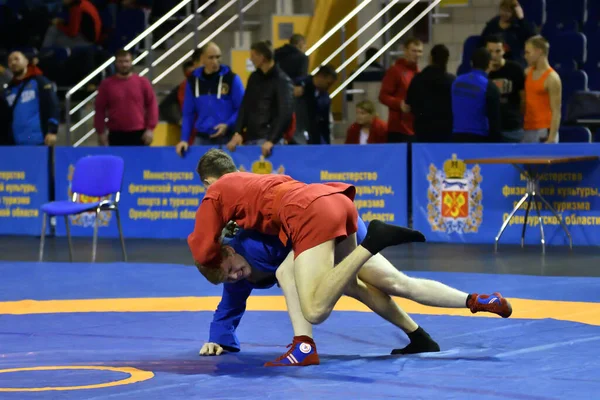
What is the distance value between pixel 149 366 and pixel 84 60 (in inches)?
414

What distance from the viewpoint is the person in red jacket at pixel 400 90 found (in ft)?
40.2

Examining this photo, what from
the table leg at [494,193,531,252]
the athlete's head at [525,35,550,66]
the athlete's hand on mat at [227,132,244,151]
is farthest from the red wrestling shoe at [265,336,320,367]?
the athlete's hand on mat at [227,132,244,151]

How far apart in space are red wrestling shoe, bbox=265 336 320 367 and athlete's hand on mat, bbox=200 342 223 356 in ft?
1.48

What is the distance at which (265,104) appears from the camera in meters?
11.6

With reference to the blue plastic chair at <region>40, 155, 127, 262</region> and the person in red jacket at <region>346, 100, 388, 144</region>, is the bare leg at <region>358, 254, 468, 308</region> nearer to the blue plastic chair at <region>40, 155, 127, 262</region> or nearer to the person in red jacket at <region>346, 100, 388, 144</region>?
the blue plastic chair at <region>40, 155, 127, 262</region>

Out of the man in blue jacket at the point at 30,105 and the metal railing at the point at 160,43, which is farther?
the metal railing at the point at 160,43

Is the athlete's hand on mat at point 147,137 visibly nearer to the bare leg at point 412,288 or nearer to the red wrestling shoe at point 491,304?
the bare leg at point 412,288

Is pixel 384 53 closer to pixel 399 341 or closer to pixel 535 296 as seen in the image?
pixel 535 296

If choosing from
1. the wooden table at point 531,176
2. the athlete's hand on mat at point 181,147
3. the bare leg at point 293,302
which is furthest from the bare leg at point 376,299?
the athlete's hand on mat at point 181,147

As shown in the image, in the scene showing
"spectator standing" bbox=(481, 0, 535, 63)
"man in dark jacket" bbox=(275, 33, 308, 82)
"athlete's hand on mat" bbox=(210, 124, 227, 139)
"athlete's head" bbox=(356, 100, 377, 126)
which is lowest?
"athlete's hand on mat" bbox=(210, 124, 227, 139)

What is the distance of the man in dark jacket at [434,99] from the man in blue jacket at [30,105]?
13.4ft

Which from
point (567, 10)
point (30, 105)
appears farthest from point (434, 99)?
point (30, 105)

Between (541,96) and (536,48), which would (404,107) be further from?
(536,48)

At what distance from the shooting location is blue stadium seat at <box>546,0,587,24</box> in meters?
13.5
